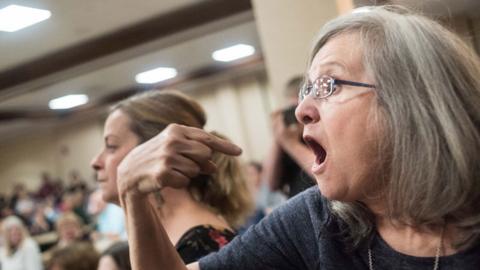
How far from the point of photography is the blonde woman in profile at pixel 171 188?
1.51 m

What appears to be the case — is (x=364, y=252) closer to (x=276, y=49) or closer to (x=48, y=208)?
(x=276, y=49)

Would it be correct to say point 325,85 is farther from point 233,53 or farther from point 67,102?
point 67,102

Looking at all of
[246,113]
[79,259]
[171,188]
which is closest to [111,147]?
[171,188]

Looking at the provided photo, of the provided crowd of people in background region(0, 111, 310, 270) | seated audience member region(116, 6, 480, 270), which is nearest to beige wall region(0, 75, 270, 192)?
crowd of people in background region(0, 111, 310, 270)

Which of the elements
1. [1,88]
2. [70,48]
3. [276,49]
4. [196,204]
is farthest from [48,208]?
[196,204]

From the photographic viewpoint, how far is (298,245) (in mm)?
1076

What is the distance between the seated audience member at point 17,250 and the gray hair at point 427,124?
4.70m

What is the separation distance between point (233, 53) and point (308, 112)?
7554mm

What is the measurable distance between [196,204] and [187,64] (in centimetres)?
722

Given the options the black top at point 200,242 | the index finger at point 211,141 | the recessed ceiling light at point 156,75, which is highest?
the index finger at point 211,141

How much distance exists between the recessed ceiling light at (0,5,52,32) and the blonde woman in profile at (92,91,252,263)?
3778 mm

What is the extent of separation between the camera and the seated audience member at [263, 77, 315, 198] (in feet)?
5.53

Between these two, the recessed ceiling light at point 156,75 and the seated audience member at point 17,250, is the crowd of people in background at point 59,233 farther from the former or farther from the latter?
the recessed ceiling light at point 156,75

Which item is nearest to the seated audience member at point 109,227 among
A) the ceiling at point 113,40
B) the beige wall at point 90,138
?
the ceiling at point 113,40
